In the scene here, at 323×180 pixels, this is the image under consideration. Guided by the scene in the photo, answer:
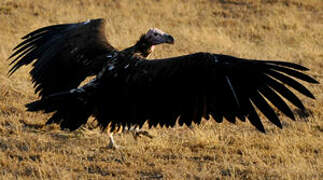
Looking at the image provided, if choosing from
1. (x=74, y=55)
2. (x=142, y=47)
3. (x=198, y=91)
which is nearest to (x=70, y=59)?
(x=74, y=55)

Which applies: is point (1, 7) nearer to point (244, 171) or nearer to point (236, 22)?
point (236, 22)

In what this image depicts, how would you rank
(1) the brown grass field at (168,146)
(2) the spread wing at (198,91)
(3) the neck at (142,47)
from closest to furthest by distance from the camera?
(2) the spread wing at (198,91) → (1) the brown grass field at (168,146) → (3) the neck at (142,47)

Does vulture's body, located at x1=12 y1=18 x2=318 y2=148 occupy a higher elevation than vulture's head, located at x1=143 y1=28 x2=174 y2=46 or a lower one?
lower

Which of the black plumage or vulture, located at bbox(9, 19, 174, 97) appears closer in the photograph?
the black plumage

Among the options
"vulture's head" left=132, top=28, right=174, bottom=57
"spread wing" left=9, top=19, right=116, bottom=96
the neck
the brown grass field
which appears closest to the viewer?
the brown grass field

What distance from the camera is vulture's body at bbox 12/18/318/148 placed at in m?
5.45

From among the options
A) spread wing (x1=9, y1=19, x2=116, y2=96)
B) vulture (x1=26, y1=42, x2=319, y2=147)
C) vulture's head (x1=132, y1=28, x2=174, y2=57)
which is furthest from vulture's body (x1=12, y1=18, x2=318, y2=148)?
vulture's head (x1=132, y1=28, x2=174, y2=57)

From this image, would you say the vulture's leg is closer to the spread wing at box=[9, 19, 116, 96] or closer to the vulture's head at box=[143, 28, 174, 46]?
the spread wing at box=[9, 19, 116, 96]

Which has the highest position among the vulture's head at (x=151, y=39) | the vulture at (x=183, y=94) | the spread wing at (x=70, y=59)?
the vulture's head at (x=151, y=39)

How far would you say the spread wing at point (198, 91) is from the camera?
5.44 m

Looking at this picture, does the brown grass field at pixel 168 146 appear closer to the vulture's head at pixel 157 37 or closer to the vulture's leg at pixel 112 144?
the vulture's leg at pixel 112 144

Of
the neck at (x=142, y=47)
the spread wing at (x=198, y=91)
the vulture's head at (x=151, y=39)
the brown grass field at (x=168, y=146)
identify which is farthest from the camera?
the vulture's head at (x=151, y=39)

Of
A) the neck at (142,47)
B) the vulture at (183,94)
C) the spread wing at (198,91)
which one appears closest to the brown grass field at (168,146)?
the vulture at (183,94)

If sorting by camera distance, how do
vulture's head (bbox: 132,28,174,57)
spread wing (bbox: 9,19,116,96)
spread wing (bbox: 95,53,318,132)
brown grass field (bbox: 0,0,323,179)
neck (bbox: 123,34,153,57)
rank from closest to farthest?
1. spread wing (bbox: 95,53,318,132)
2. brown grass field (bbox: 0,0,323,179)
3. spread wing (bbox: 9,19,116,96)
4. neck (bbox: 123,34,153,57)
5. vulture's head (bbox: 132,28,174,57)
